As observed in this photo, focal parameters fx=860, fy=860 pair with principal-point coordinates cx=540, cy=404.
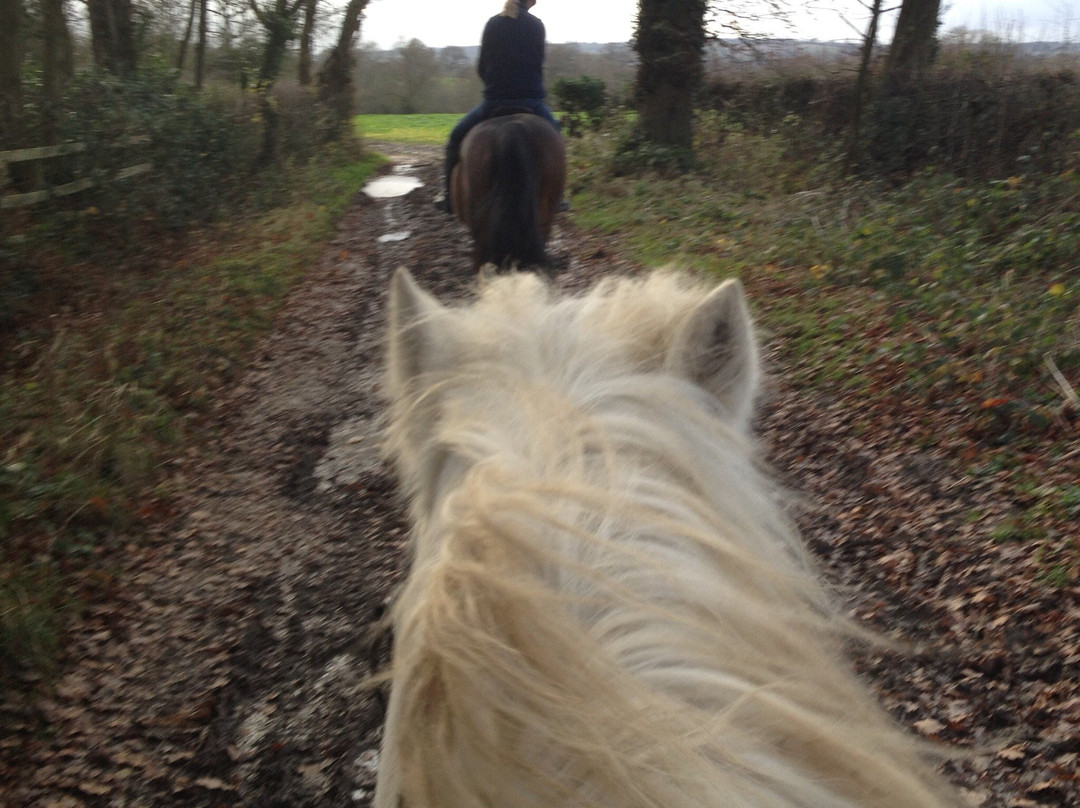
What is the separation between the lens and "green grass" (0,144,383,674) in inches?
188

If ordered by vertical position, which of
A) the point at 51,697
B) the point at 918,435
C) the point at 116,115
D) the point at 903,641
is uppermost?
the point at 116,115

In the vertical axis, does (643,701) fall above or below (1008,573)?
above

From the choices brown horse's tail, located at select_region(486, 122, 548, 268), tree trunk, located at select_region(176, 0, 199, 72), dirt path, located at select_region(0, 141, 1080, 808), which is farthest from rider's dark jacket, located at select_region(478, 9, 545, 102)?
tree trunk, located at select_region(176, 0, 199, 72)

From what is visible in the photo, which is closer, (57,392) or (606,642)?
(606,642)

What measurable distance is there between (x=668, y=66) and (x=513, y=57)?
829 centimetres

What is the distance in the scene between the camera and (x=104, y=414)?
21.2 feet

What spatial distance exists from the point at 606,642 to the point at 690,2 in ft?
53.0

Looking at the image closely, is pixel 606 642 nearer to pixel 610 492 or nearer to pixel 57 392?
pixel 610 492

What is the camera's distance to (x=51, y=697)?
405 centimetres

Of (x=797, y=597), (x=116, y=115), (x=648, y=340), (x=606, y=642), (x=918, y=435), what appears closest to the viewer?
(x=606, y=642)

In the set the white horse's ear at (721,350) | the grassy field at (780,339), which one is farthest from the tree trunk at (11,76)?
the white horse's ear at (721,350)

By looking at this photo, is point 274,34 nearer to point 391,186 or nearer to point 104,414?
point 391,186

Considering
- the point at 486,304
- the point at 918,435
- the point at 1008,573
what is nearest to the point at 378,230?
the point at 918,435

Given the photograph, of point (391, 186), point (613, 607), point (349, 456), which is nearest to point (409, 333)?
point (613, 607)
